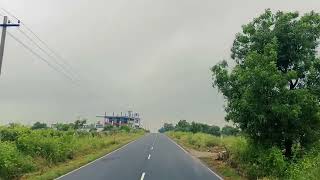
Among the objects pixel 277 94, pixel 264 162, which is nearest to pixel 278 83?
pixel 277 94

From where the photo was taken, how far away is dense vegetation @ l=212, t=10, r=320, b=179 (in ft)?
65.3

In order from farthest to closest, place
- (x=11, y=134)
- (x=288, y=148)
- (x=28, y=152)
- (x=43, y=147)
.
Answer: (x=11, y=134) < (x=43, y=147) < (x=28, y=152) < (x=288, y=148)

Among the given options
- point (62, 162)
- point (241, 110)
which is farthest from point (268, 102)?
point (62, 162)

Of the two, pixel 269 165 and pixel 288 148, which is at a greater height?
pixel 288 148

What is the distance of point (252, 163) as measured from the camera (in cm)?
2209

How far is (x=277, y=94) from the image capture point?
20.2 meters

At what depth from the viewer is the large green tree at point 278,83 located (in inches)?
787

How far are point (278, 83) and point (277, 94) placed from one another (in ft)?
1.92

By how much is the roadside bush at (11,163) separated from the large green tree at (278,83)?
10.3 m

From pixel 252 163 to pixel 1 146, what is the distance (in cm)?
1167

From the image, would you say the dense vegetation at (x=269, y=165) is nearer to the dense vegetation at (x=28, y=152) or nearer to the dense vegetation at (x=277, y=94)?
the dense vegetation at (x=277, y=94)

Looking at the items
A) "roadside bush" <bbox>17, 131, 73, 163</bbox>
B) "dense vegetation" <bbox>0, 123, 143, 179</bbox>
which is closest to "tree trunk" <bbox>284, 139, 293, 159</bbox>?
"dense vegetation" <bbox>0, 123, 143, 179</bbox>

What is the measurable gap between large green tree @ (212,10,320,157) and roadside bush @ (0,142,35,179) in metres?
10.3

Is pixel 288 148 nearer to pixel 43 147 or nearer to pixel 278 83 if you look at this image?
pixel 278 83
